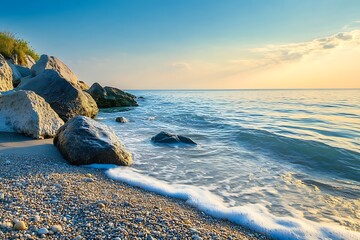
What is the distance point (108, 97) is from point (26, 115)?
13.9 m

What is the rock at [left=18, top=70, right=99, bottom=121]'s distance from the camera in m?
9.62

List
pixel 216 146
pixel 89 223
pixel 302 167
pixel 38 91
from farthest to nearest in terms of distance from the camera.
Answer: pixel 38 91 → pixel 216 146 → pixel 302 167 → pixel 89 223

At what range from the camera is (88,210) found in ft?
10.4

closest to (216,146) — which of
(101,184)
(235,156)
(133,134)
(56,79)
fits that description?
(235,156)

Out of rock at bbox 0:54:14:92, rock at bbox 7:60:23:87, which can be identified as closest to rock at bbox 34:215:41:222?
rock at bbox 0:54:14:92

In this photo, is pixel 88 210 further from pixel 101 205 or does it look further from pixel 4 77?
pixel 4 77

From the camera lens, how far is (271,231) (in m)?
3.45

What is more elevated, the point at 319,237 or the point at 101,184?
the point at 101,184

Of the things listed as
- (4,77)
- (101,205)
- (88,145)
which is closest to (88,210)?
(101,205)

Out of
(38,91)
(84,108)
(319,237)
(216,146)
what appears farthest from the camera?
(84,108)

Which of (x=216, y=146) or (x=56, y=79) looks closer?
(x=216, y=146)

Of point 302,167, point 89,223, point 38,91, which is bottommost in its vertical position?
point 302,167

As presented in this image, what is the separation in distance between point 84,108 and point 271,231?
9.22m

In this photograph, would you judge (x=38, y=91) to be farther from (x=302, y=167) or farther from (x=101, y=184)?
(x=302, y=167)
